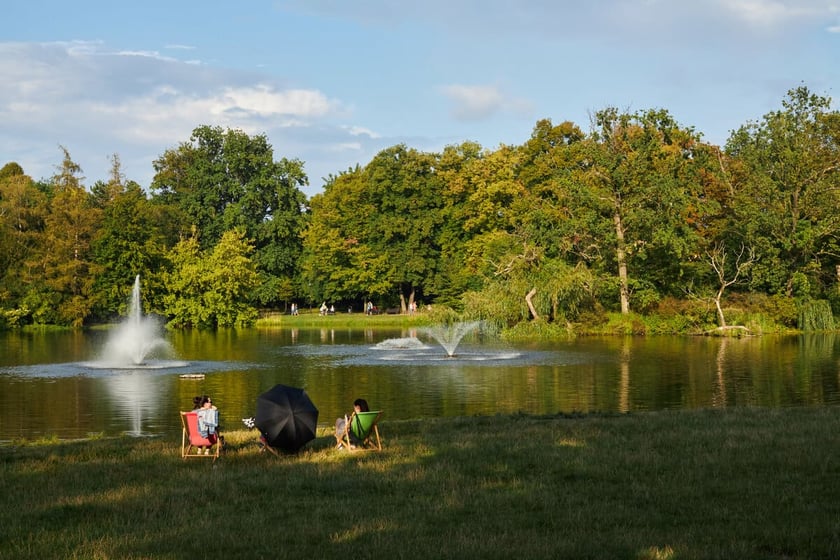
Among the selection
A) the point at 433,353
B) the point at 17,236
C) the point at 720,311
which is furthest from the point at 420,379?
the point at 17,236

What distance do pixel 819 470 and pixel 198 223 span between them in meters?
85.7

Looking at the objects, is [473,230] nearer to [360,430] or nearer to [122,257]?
[122,257]

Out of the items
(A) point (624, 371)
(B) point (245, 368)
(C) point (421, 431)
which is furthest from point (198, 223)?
(C) point (421, 431)

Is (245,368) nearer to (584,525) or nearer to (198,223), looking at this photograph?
(584,525)

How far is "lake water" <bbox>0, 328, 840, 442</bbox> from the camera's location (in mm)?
25469

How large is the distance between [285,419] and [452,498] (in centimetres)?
422

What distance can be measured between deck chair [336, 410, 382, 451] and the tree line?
41903 millimetres

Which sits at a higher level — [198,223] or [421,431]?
[198,223]

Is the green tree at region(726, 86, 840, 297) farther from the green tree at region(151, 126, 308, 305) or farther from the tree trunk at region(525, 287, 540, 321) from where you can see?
the green tree at region(151, 126, 308, 305)

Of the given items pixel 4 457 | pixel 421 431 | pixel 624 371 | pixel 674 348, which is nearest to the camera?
pixel 4 457

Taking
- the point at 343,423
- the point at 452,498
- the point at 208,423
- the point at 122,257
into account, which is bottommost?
the point at 452,498

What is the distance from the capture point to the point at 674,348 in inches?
1854

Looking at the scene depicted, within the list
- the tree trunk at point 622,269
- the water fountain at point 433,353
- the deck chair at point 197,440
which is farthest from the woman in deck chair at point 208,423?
the tree trunk at point 622,269

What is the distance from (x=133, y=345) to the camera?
163 feet
